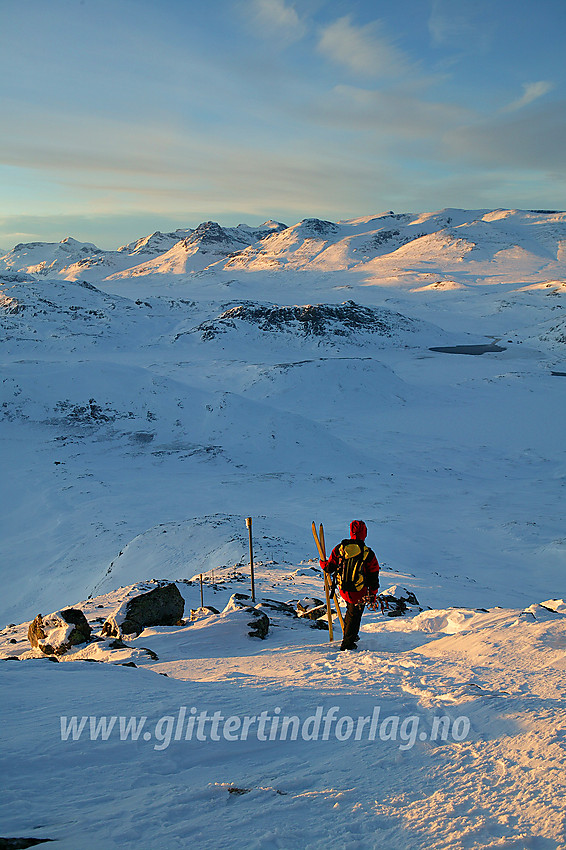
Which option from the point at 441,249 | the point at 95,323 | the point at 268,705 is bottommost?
the point at 268,705

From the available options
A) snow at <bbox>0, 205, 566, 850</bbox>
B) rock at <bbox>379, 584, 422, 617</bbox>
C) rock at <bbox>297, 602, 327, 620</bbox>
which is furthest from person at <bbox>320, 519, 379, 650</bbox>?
rock at <bbox>379, 584, 422, 617</bbox>

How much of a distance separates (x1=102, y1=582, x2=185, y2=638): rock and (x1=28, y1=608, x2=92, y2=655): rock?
3.14 ft

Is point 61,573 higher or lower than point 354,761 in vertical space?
lower

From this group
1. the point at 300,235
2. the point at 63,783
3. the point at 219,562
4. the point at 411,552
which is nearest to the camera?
the point at 63,783

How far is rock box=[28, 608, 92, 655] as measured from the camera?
23.9 ft

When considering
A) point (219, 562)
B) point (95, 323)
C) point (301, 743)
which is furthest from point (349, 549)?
point (95, 323)

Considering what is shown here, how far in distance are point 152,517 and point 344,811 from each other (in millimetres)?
17984

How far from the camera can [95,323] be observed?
215 feet

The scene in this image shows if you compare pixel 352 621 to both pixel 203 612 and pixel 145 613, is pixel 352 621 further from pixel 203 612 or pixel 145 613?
pixel 145 613

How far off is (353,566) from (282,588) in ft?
19.2

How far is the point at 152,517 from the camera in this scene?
1992cm

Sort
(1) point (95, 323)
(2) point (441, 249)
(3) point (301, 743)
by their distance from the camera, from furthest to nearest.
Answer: (2) point (441, 249), (1) point (95, 323), (3) point (301, 743)

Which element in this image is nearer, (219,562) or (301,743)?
(301,743)

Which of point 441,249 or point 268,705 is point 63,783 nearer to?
point 268,705
